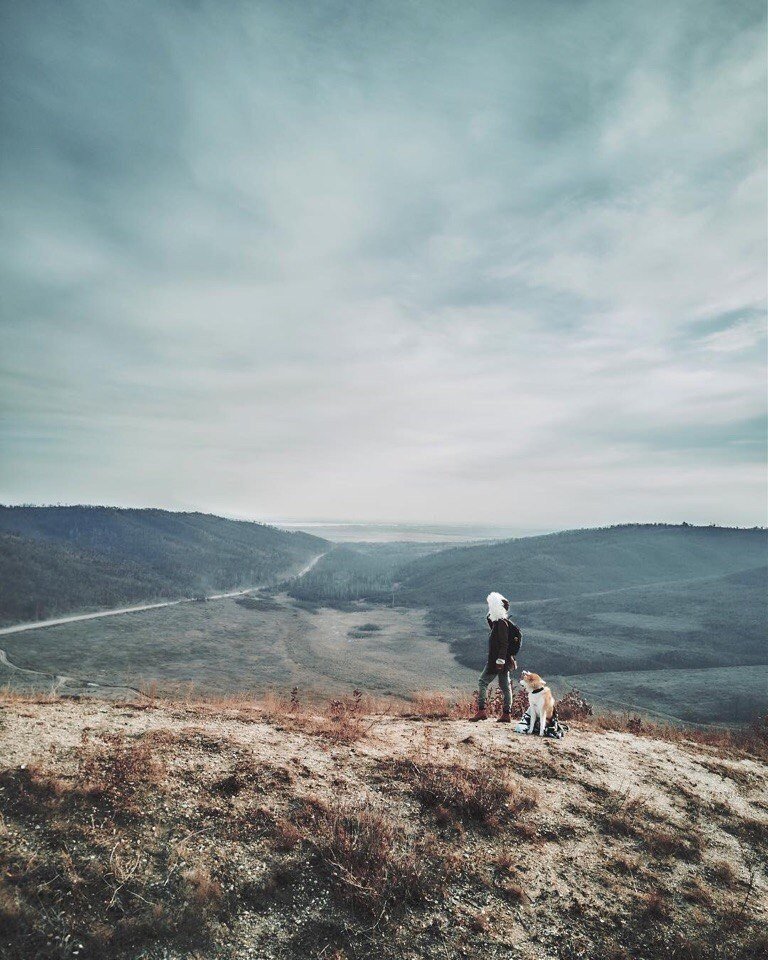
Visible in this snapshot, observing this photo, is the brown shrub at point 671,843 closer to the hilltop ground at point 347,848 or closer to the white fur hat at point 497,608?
the hilltop ground at point 347,848

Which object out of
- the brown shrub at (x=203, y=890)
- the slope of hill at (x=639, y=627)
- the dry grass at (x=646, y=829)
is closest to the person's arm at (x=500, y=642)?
the dry grass at (x=646, y=829)

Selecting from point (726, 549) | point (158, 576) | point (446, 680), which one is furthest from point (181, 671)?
point (726, 549)

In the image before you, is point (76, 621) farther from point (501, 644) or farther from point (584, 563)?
point (584, 563)

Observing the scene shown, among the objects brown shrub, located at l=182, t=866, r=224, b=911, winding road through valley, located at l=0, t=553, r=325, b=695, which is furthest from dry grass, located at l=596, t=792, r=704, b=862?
winding road through valley, located at l=0, t=553, r=325, b=695

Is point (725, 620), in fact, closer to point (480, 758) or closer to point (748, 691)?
point (748, 691)

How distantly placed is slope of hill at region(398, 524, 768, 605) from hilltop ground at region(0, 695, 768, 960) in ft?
390

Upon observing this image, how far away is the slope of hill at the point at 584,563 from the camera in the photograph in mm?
131375

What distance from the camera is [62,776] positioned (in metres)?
6.42

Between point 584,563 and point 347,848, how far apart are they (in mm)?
158925

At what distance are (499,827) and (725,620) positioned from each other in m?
104

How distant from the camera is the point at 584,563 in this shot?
486 feet

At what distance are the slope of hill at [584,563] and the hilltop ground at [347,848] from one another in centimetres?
11882

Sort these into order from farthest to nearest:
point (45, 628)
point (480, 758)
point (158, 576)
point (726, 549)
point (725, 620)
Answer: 1. point (726, 549)
2. point (158, 576)
3. point (725, 620)
4. point (45, 628)
5. point (480, 758)

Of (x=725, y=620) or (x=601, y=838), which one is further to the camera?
(x=725, y=620)
